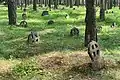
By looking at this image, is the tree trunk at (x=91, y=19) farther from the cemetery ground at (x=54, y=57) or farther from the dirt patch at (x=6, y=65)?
the dirt patch at (x=6, y=65)

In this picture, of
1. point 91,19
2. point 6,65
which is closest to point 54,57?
point 6,65

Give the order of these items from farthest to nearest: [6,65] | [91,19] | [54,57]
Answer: [91,19] < [54,57] < [6,65]

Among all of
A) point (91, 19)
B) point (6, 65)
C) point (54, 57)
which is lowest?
point (6, 65)

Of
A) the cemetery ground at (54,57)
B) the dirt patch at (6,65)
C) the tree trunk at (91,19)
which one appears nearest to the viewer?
the cemetery ground at (54,57)

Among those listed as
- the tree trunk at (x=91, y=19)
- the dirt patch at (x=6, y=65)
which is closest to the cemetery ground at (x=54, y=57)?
the dirt patch at (x=6, y=65)

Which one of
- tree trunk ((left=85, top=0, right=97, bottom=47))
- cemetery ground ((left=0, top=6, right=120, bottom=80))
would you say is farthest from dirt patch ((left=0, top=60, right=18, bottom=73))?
tree trunk ((left=85, top=0, right=97, bottom=47))

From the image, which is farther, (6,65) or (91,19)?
(91,19)

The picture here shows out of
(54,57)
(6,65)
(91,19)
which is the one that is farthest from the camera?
(91,19)

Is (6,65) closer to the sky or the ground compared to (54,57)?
closer to the ground

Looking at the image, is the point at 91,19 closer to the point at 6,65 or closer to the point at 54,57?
the point at 54,57

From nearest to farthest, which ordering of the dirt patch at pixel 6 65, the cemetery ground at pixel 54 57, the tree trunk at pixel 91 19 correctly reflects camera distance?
the cemetery ground at pixel 54 57
the dirt patch at pixel 6 65
the tree trunk at pixel 91 19

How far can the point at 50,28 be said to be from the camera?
2525 cm

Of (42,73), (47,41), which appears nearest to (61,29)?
(47,41)

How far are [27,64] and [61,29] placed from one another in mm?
10672
